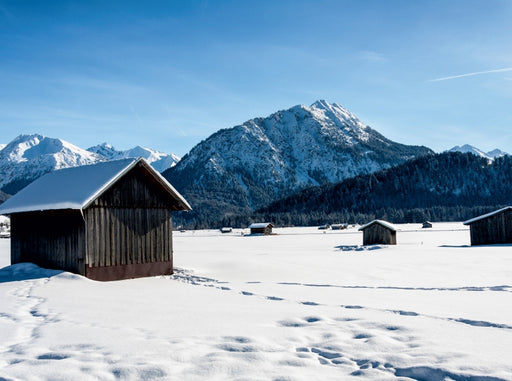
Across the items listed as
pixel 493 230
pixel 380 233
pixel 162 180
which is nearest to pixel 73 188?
pixel 162 180

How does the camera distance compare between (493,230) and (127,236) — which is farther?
(493,230)

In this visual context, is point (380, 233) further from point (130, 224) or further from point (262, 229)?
point (262, 229)

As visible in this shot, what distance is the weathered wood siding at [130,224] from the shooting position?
17.7 m

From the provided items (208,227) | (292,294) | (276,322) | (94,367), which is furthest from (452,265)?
(208,227)

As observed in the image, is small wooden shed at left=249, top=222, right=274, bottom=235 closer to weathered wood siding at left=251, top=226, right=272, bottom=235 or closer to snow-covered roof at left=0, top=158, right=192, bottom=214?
weathered wood siding at left=251, top=226, right=272, bottom=235

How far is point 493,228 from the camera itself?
46.0m

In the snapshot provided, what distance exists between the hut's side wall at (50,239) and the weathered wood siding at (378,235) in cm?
4086

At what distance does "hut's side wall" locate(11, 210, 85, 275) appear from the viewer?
17531 mm

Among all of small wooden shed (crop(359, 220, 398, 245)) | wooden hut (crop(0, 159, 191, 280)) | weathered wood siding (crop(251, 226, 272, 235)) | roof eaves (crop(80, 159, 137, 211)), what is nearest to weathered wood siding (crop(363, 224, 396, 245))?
small wooden shed (crop(359, 220, 398, 245))

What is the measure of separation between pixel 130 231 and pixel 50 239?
11.5 ft

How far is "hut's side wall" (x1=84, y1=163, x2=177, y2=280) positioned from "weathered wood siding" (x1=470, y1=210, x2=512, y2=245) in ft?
126

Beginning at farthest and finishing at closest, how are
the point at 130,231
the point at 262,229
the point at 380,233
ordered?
the point at 262,229 → the point at 380,233 → the point at 130,231

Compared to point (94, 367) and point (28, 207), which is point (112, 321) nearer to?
point (94, 367)

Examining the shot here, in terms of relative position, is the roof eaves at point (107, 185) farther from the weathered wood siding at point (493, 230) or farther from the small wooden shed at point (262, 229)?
the small wooden shed at point (262, 229)
